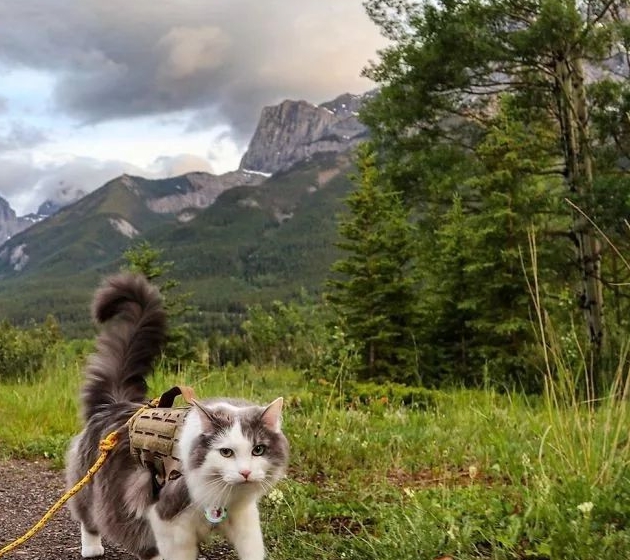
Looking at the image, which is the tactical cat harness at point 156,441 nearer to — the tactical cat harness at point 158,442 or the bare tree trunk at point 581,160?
the tactical cat harness at point 158,442

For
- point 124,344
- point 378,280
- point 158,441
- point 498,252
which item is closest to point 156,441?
point 158,441

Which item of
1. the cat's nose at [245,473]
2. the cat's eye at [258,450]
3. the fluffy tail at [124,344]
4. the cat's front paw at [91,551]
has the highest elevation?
the fluffy tail at [124,344]

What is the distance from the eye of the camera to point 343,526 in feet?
12.6

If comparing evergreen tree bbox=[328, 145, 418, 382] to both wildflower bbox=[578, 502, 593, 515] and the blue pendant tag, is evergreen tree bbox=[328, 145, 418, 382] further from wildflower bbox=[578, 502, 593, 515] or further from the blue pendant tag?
the blue pendant tag

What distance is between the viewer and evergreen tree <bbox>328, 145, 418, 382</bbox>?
676 inches

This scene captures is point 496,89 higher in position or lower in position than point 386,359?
higher

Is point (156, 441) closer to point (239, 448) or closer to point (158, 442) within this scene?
point (158, 442)

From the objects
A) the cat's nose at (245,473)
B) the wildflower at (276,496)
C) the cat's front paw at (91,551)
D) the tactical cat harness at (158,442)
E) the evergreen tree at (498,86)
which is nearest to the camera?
the cat's nose at (245,473)

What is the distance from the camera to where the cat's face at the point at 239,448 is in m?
2.88

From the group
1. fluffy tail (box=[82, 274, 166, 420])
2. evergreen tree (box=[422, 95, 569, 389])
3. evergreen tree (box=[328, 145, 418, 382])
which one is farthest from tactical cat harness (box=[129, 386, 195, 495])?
evergreen tree (box=[328, 145, 418, 382])

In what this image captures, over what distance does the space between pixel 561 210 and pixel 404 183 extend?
4.17 meters

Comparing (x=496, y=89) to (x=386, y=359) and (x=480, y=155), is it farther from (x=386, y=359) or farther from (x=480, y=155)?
(x=386, y=359)

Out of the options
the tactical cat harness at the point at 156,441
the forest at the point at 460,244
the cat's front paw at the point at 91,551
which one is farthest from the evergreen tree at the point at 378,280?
the tactical cat harness at the point at 156,441

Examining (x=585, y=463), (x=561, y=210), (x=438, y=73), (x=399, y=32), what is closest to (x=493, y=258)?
(x=561, y=210)
